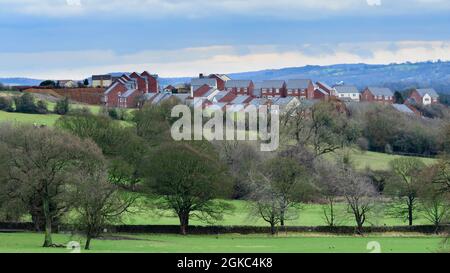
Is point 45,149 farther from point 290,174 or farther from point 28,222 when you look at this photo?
point 290,174

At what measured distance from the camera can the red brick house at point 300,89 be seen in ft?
576

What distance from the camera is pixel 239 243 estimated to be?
48438 mm

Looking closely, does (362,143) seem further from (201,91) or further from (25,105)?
(201,91)

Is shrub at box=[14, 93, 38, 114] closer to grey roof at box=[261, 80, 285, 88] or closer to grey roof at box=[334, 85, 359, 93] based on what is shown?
grey roof at box=[261, 80, 285, 88]

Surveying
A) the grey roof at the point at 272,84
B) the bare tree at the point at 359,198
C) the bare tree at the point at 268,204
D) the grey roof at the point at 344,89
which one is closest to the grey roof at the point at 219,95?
the grey roof at the point at 272,84

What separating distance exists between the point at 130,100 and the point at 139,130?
55084mm

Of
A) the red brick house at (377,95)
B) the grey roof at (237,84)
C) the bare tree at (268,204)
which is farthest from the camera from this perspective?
the red brick house at (377,95)

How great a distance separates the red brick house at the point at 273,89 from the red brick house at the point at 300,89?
42.5 inches

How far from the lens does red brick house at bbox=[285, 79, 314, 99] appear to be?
17562 cm

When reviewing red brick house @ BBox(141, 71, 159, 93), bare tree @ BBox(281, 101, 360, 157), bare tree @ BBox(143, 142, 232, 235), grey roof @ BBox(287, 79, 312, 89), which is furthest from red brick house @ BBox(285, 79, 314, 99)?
bare tree @ BBox(143, 142, 232, 235)

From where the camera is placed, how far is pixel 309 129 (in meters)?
95.5

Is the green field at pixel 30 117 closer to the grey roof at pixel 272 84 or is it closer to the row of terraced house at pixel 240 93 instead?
the row of terraced house at pixel 240 93

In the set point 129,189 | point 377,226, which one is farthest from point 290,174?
point 129,189
